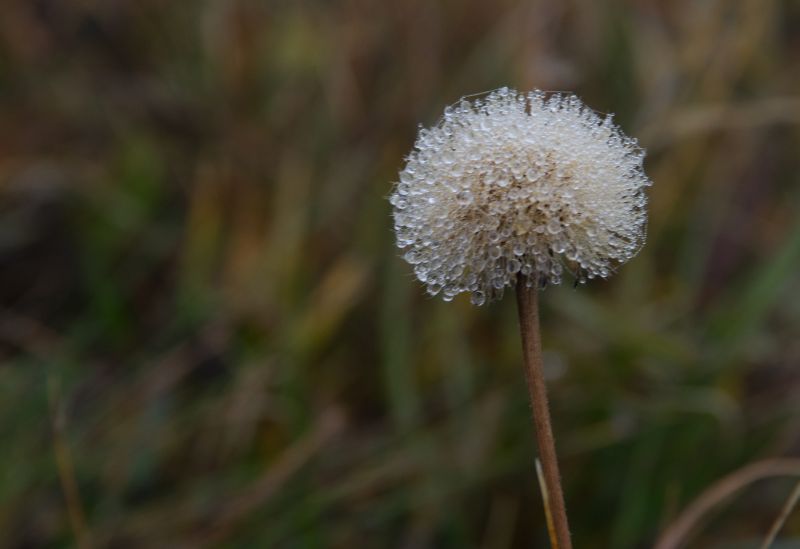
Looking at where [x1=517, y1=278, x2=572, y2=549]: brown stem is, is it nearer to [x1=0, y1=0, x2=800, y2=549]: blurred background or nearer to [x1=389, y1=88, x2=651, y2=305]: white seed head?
[x1=389, y1=88, x2=651, y2=305]: white seed head

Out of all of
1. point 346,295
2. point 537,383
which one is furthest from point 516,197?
point 346,295

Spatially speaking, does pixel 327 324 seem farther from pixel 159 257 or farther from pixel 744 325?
pixel 744 325

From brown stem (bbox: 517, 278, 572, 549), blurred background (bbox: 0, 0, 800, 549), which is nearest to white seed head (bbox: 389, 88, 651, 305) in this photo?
brown stem (bbox: 517, 278, 572, 549)

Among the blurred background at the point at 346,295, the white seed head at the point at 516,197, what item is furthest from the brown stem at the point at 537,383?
the blurred background at the point at 346,295

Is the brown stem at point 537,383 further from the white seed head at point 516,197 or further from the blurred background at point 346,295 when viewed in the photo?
the blurred background at point 346,295

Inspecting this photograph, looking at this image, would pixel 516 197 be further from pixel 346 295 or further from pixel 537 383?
pixel 346 295

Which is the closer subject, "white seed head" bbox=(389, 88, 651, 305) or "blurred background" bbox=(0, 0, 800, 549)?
"white seed head" bbox=(389, 88, 651, 305)
